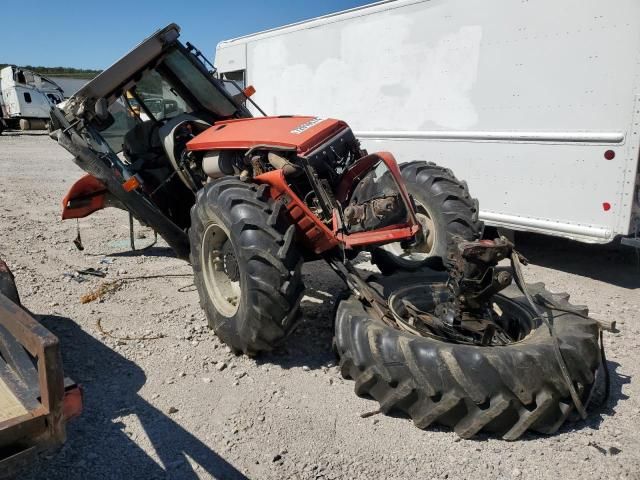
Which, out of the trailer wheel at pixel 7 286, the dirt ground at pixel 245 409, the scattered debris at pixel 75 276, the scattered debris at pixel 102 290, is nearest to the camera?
the dirt ground at pixel 245 409

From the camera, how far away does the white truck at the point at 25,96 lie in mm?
25281

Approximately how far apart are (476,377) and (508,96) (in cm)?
395

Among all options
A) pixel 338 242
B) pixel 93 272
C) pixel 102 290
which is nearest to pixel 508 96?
pixel 338 242

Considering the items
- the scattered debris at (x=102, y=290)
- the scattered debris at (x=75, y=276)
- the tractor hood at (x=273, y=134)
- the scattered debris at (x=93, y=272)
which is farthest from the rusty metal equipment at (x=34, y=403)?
A: the scattered debris at (x=93, y=272)

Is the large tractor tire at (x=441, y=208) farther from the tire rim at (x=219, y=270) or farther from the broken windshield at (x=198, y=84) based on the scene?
the broken windshield at (x=198, y=84)

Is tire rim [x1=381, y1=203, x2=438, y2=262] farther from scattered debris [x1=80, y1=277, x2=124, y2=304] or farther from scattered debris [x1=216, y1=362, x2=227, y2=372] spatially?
scattered debris [x1=80, y1=277, x2=124, y2=304]

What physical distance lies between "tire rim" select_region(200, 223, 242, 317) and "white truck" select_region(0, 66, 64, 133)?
24.9m

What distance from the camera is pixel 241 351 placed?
365cm

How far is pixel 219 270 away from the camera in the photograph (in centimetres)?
409

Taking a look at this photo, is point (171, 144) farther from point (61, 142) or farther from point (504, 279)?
point (504, 279)

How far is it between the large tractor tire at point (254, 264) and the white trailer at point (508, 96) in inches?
128

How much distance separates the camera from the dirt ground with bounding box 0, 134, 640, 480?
2578mm

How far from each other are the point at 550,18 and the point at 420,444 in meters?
4.48

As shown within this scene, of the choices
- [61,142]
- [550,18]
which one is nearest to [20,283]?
[61,142]
